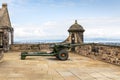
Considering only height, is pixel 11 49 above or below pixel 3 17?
below

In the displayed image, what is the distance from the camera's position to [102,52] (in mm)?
15695

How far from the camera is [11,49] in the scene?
25219 mm

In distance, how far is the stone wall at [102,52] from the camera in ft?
44.6

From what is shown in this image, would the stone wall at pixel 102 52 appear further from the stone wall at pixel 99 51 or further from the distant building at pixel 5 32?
the distant building at pixel 5 32

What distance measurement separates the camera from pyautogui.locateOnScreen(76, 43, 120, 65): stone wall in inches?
535

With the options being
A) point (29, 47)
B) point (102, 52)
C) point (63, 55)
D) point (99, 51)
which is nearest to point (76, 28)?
point (29, 47)

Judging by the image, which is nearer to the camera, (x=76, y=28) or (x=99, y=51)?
(x=99, y=51)

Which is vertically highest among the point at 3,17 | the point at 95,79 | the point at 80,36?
the point at 3,17

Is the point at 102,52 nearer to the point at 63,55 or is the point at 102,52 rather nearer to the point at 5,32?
the point at 63,55

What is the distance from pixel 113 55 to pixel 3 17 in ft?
45.7

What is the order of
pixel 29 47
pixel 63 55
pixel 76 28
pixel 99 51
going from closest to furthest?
pixel 99 51
pixel 63 55
pixel 76 28
pixel 29 47

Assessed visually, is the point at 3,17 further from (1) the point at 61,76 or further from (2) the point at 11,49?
(1) the point at 61,76

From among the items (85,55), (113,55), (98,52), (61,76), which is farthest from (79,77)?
(85,55)

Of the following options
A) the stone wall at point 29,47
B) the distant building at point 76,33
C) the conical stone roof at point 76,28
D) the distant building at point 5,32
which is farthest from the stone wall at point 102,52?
the distant building at point 5,32
